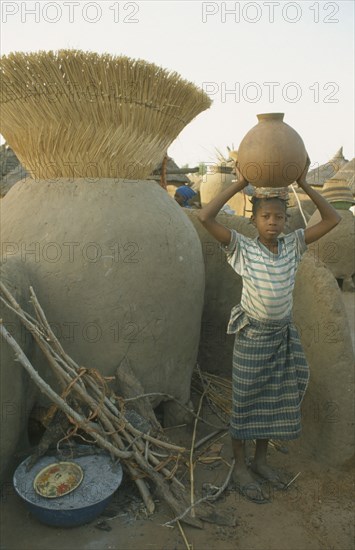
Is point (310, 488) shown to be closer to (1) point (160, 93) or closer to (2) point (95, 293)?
(2) point (95, 293)

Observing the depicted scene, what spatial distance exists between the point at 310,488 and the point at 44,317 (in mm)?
1605

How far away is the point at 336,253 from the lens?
25.9ft

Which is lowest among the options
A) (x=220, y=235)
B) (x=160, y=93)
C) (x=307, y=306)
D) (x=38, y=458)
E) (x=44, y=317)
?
(x=38, y=458)

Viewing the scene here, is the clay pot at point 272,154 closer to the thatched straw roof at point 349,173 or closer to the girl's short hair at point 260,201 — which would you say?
the girl's short hair at point 260,201

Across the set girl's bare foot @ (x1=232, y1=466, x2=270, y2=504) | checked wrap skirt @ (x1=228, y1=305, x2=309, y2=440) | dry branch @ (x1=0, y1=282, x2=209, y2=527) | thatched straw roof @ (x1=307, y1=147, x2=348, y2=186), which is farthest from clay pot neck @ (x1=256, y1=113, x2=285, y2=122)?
thatched straw roof @ (x1=307, y1=147, x2=348, y2=186)

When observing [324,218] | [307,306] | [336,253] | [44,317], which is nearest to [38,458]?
[44,317]

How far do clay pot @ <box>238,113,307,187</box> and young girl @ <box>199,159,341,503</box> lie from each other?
0.08 metres

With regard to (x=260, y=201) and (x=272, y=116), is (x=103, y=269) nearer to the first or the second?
(x=260, y=201)

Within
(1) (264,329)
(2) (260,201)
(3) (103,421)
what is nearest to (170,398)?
(3) (103,421)

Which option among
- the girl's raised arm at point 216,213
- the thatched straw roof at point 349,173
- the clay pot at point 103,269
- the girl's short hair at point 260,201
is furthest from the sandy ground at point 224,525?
the thatched straw roof at point 349,173

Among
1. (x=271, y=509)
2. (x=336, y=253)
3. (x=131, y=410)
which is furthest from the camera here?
(x=336, y=253)

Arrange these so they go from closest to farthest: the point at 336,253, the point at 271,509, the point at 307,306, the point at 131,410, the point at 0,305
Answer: the point at 0,305, the point at 271,509, the point at 131,410, the point at 307,306, the point at 336,253

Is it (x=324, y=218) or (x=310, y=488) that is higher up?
(x=324, y=218)

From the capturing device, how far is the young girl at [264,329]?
232 cm
